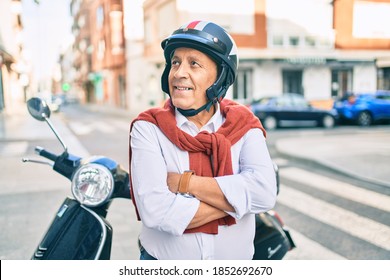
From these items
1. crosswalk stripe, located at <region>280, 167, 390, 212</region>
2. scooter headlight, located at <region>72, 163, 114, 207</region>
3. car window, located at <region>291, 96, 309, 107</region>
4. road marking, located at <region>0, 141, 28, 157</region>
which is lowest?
crosswalk stripe, located at <region>280, 167, 390, 212</region>

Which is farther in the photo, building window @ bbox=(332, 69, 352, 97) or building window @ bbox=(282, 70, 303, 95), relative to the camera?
building window @ bbox=(282, 70, 303, 95)

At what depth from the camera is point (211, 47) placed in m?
1.42

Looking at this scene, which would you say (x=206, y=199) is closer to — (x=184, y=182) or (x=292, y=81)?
(x=184, y=182)

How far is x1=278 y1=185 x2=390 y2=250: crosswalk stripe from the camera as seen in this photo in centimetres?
358

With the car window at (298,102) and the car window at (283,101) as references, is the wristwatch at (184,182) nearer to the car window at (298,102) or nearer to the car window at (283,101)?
the car window at (283,101)

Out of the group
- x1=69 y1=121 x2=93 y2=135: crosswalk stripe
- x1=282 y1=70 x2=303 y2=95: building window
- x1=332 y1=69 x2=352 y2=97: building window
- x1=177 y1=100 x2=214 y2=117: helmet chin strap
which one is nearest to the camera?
x1=177 y1=100 x2=214 y2=117: helmet chin strap

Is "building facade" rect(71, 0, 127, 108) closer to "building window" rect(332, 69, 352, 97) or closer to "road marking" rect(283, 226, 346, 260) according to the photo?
"building window" rect(332, 69, 352, 97)

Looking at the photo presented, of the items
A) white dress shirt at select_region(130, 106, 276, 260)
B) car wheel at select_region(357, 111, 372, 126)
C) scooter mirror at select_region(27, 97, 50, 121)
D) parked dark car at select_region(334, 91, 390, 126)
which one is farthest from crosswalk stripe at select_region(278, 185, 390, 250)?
car wheel at select_region(357, 111, 372, 126)

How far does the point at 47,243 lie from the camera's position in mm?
1754

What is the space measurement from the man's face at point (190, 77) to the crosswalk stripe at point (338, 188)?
3.70 metres

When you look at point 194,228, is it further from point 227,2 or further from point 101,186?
point 227,2

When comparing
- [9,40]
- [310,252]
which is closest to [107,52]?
[9,40]

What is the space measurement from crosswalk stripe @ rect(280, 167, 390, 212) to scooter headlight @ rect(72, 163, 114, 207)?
12.1 ft
